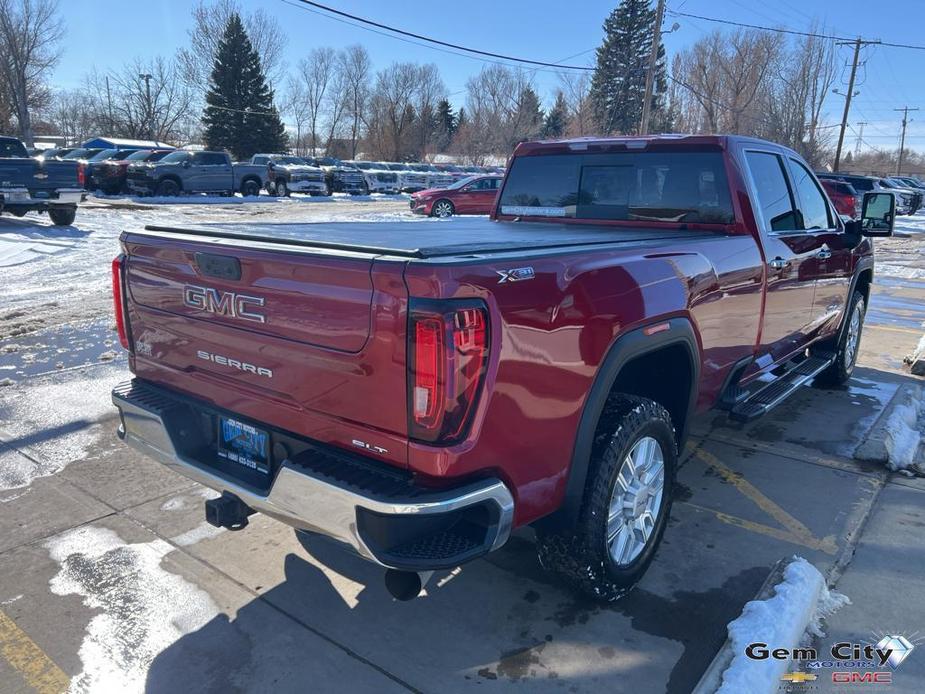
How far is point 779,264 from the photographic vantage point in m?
4.32

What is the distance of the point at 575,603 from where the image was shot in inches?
125

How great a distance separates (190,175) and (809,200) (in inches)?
950

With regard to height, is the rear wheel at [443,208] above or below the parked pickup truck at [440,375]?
below

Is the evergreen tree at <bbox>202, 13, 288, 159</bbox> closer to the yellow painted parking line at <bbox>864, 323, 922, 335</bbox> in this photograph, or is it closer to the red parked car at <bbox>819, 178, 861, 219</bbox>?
the red parked car at <bbox>819, 178, 861, 219</bbox>

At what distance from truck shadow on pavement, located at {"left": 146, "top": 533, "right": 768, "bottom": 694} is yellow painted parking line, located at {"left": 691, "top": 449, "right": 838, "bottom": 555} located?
17.8 inches

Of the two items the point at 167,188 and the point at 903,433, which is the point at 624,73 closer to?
the point at 167,188

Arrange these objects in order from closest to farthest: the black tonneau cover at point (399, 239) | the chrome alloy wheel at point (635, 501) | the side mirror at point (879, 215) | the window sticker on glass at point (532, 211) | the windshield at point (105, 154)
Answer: the black tonneau cover at point (399, 239) < the chrome alloy wheel at point (635, 501) < the window sticker on glass at point (532, 211) < the side mirror at point (879, 215) < the windshield at point (105, 154)

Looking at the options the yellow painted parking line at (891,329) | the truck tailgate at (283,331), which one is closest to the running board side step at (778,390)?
the truck tailgate at (283,331)

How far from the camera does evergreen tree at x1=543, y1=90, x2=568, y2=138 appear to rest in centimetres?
6988

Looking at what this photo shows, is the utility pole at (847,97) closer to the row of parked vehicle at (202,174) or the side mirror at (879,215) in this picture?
the row of parked vehicle at (202,174)

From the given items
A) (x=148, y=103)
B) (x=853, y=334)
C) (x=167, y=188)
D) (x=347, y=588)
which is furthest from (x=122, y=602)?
(x=148, y=103)

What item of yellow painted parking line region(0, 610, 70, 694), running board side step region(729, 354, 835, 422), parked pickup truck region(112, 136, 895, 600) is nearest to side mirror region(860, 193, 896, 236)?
running board side step region(729, 354, 835, 422)

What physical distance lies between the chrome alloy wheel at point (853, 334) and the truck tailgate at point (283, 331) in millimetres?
5351

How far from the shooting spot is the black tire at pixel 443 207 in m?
21.9
